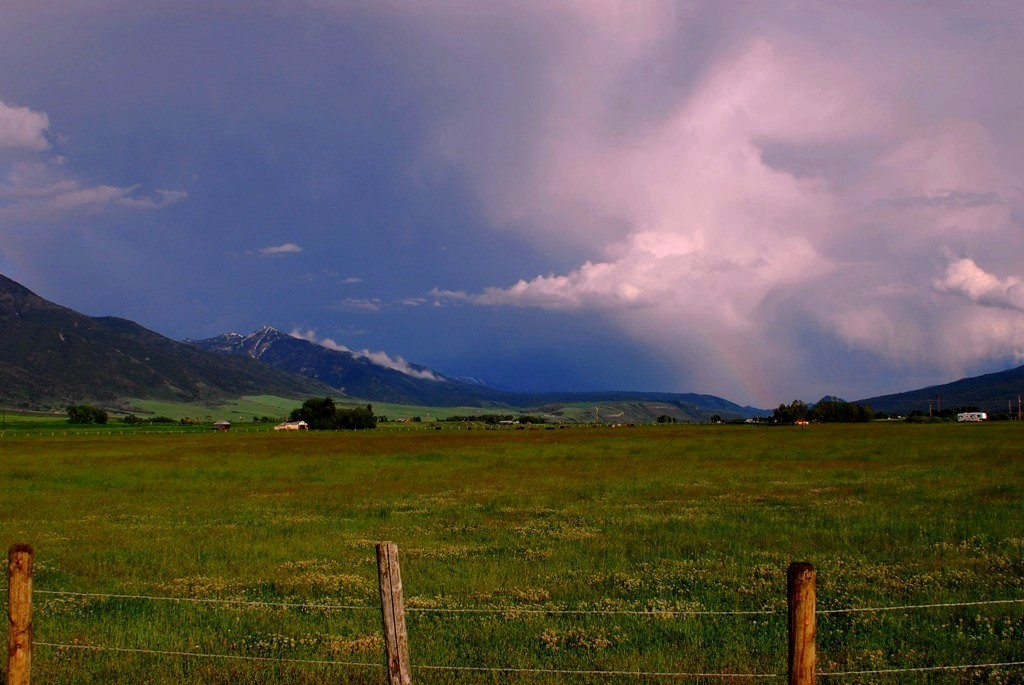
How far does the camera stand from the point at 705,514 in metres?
30.2

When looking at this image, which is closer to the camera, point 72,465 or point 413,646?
point 413,646

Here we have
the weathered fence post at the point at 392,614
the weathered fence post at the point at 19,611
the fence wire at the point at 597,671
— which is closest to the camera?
the weathered fence post at the point at 392,614

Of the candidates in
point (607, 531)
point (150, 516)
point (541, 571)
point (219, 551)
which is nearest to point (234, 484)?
point (150, 516)

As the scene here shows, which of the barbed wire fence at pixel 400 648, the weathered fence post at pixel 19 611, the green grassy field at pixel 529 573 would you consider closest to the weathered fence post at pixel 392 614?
the barbed wire fence at pixel 400 648

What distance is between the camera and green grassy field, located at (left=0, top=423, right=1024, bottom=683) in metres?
13.4

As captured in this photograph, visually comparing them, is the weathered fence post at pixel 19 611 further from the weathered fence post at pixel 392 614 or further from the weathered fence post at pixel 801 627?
the weathered fence post at pixel 801 627

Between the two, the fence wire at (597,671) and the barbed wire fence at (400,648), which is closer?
the barbed wire fence at (400,648)

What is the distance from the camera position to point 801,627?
870cm

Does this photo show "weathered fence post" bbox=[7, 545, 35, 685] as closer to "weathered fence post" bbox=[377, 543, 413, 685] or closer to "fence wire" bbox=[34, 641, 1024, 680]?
"fence wire" bbox=[34, 641, 1024, 680]

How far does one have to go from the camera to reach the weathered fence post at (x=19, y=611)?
1053cm

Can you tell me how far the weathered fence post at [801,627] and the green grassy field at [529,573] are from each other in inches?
159

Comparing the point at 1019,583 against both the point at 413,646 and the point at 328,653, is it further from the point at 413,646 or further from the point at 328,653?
the point at 328,653

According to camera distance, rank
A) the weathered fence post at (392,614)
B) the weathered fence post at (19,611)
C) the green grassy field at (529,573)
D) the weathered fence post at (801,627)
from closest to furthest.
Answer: the weathered fence post at (801,627) < the weathered fence post at (392,614) < the weathered fence post at (19,611) < the green grassy field at (529,573)

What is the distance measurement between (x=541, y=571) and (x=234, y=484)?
33875 mm
